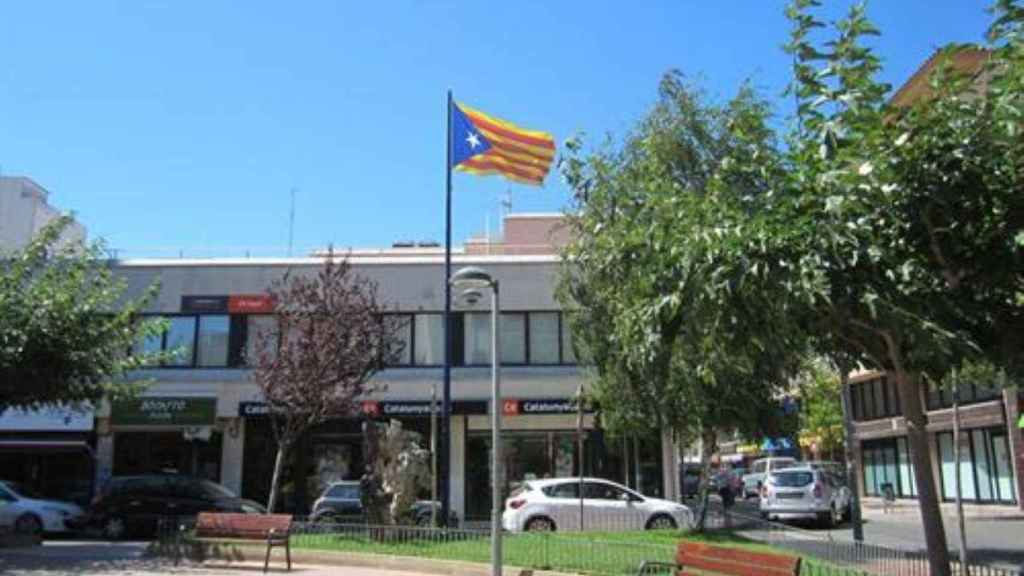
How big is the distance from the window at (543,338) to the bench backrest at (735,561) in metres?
21.5

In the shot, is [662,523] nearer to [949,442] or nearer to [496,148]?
[496,148]

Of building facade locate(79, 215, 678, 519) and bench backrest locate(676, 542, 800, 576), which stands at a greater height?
building facade locate(79, 215, 678, 519)

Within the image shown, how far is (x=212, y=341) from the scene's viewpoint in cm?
3288

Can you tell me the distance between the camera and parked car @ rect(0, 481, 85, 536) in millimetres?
25828

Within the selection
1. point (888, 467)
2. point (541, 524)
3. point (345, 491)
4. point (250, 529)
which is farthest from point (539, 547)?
point (888, 467)

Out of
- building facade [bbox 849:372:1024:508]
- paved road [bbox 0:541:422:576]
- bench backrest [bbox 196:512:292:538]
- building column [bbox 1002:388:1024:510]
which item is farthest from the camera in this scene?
building facade [bbox 849:372:1024:508]

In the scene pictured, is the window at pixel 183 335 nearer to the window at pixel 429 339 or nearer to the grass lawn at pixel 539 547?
the window at pixel 429 339

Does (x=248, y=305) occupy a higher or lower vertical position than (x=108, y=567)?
higher

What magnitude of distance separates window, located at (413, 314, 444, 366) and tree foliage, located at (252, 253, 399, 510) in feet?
25.0

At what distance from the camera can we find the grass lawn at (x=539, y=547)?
15656 millimetres

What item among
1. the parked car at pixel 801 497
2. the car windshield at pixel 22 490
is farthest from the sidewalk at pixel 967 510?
the car windshield at pixel 22 490

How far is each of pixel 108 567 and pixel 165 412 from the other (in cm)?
1375

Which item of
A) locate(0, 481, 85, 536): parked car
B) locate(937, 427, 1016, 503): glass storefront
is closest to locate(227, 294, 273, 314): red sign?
Result: locate(0, 481, 85, 536): parked car

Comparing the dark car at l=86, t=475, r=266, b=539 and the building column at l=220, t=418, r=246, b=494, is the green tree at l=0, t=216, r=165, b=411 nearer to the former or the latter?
the dark car at l=86, t=475, r=266, b=539
